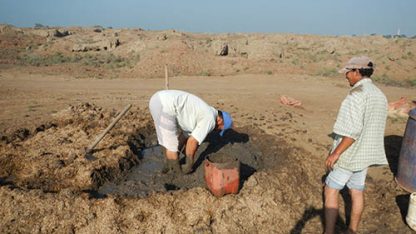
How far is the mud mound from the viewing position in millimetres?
4684

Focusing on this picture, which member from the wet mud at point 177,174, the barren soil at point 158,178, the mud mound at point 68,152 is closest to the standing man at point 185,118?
the wet mud at point 177,174

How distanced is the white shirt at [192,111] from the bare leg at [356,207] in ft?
5.69

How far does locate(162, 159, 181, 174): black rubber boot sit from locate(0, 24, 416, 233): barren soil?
0.10 metres

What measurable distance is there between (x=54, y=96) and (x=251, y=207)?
8126 millimetres

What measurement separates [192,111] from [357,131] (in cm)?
195

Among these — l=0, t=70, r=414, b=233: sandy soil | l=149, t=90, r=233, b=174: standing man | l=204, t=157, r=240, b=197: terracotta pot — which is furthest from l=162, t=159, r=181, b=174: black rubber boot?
l=204, t=157, r=240, b=197: terracotta pot

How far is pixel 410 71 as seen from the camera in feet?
61.2

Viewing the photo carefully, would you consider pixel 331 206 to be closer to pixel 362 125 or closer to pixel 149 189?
pixel 362 125

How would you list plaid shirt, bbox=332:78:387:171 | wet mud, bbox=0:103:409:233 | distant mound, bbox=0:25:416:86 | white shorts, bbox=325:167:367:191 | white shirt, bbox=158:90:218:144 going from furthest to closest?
distant mound, bbox=0:25:416:86 < white shirt, bbox=158:90:218:144 < wet mud, bbox=0:103:409:233 < white shorts, bbox=325:167:367:191 < plaid shirt, bbox=332:78:387:171

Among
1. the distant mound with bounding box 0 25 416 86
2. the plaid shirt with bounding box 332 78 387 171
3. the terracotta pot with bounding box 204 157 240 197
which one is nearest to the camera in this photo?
the plaid shirt with bounding box 332 78 387 171

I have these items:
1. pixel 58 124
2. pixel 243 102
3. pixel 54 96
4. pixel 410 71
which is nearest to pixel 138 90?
pixel 54 96

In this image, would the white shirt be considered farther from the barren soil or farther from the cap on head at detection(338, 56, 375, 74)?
the cap on head at detection(338, 56, 375, 74)

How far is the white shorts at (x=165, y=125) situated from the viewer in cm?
440

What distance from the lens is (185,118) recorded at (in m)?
4.45
